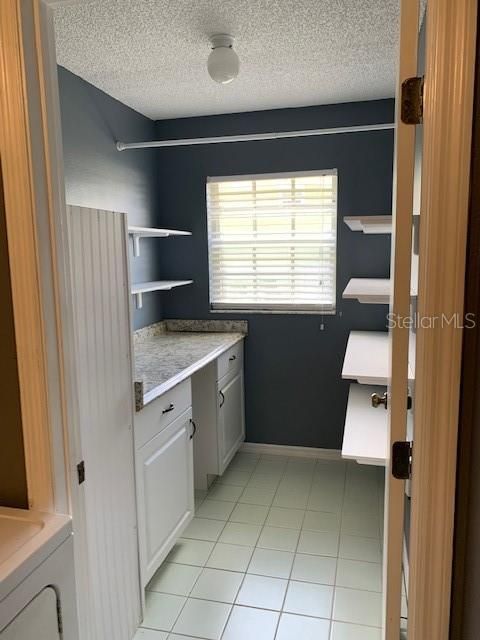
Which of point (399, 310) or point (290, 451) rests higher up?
point (399, 310)

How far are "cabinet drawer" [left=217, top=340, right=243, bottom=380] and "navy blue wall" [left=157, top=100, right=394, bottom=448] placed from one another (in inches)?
5.2

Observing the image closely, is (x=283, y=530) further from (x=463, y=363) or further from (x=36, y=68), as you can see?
(x=36, y=68)

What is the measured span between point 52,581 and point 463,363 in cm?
100

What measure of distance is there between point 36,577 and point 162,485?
1239 millimetres

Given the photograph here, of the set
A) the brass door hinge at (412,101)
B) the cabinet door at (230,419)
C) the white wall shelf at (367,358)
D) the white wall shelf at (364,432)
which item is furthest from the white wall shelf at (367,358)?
the brass door hinge at (412,101)

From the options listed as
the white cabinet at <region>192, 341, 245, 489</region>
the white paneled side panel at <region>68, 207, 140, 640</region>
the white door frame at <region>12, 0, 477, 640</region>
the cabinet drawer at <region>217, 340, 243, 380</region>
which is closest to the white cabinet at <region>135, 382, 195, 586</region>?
the white paneled side panel at <region>68, 207, 140, 640</region>

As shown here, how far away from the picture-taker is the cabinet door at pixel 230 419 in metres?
3.17

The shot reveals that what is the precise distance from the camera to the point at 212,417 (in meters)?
3.10

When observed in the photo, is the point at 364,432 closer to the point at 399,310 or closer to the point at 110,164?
the point at 399,310

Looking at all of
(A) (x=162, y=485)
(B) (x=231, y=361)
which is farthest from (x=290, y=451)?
(A) (x=162, y=485)

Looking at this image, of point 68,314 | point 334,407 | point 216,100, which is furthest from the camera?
point 334,407

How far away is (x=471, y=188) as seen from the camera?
2.89 feet

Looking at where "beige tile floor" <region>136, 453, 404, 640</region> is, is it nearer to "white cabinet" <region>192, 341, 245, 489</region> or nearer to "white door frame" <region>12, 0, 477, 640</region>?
"white cabinet" <region>192, 341, 245, 489</region>

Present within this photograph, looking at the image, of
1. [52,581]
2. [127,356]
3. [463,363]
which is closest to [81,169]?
[127,356]
